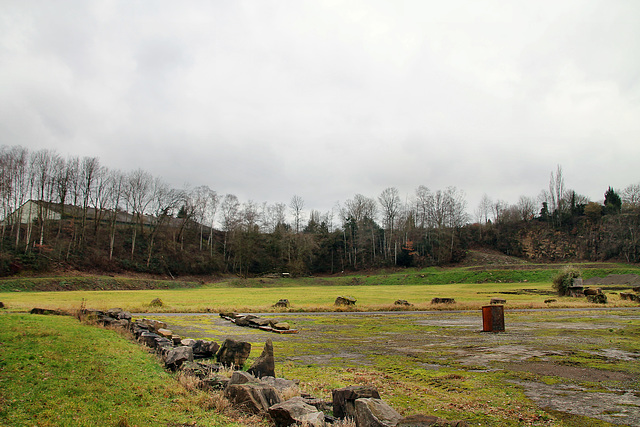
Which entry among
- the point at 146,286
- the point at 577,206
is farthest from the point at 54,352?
the point at 577,206

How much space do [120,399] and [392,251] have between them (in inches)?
3858

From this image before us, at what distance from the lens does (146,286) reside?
6375 centimetres

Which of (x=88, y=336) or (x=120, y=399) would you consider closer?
(x=120, y=399)

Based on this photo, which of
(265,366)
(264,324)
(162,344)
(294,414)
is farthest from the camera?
(264,324)

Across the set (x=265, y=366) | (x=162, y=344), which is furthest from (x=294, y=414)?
(x=162, y=344)

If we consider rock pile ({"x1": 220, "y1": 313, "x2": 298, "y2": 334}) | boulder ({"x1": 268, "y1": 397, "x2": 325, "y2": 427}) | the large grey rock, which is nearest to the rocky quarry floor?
rock pile ({"x1": 220, "y1": 313, "x2": 298, "y2": 334})

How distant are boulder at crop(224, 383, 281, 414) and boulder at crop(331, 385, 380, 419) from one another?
103 cm

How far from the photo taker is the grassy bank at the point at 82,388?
5359 mm

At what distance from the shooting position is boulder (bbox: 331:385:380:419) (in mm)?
5836

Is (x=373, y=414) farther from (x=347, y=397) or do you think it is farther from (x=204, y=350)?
(x=204, y=350)

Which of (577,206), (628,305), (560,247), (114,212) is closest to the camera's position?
(628,305)

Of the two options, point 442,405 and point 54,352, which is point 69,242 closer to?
point 54,352

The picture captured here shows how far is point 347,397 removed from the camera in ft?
19.5

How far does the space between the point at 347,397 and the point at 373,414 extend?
2.59 feet
